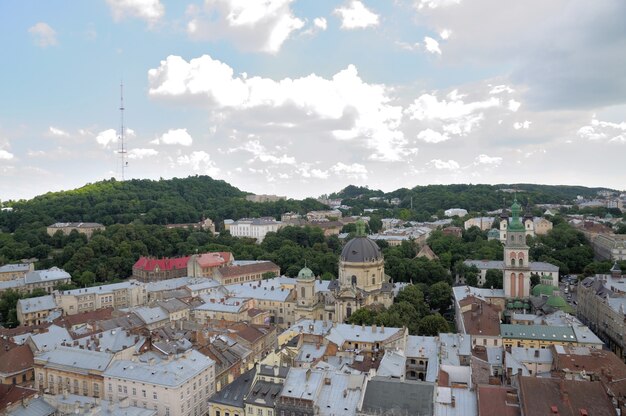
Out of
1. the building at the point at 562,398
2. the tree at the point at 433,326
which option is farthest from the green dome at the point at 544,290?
the building at the point at 562,398

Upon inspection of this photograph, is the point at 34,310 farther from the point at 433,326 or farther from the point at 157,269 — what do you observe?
the point at 433,326

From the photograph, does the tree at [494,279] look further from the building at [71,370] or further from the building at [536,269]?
the building at [71,370]

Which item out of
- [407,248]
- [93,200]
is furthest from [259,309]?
[93,200]

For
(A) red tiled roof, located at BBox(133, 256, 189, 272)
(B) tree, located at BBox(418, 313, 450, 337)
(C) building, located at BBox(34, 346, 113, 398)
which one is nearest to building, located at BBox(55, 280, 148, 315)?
(A) red tiled roof, located at BBox(133, 256, 189, 272)

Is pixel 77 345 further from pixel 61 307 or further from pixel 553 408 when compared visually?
pixel 553 408

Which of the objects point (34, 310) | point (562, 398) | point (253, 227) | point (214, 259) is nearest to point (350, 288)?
point (562, 398)

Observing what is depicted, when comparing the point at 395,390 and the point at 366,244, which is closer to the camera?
the point at 395,390
